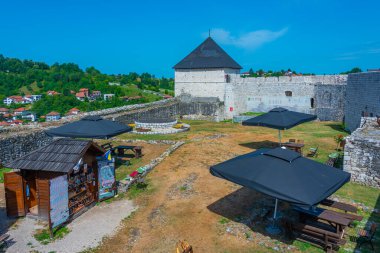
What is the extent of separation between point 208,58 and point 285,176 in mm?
24888

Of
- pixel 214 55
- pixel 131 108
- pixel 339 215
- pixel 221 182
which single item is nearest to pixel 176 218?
pixel 221 182

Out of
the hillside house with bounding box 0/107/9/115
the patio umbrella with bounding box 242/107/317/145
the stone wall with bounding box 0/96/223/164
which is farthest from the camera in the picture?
the hillside house with bounding box 0/107/9/115

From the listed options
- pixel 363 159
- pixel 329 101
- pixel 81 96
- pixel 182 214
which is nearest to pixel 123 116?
pixel 182 214

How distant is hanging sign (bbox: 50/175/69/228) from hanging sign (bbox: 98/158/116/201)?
4.50 ft

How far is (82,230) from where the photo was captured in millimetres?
7262

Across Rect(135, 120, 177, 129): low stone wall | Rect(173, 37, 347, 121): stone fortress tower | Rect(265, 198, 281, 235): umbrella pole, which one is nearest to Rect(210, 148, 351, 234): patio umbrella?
Rect(265, 198, 281, 235): umbrella pole

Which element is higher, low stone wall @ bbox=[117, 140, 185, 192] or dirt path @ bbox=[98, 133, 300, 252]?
low stone wall @ bbox=[117, 140, 185, 192]

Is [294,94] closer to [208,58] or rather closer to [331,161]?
[208,58]

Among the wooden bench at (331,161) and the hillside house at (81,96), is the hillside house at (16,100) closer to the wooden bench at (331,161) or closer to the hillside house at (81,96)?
the hillside house at (81,96)

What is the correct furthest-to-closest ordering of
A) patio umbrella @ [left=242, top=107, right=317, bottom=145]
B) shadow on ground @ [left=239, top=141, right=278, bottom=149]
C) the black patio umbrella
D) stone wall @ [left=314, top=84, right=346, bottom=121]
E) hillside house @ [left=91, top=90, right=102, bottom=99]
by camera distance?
hillside house @ [left=91, top=90, right=102, bottom=99]
stone wall @ [left=314, top=84, right=346, bottom=121]
shadow on ground @ [left=239, top=141, right=278, bottom=149]
patio umbrella @ [left=242, top=107, right=317, bottom=145]
the black patio umbrella

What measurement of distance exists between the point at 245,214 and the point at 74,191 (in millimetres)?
4715

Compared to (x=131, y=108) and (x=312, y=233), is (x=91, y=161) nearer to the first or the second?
(x=312, y=233)

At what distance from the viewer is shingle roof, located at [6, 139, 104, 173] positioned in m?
7.32

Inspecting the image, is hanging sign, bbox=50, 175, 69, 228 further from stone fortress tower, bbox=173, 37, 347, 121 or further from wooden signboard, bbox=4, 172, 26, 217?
stone fortress tower, bbox=173, 37, 347, 121
